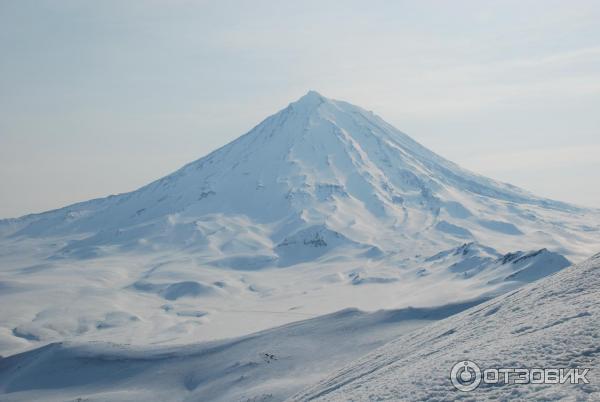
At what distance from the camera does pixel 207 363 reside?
141 feet

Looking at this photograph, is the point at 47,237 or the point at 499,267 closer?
the point at 499,267

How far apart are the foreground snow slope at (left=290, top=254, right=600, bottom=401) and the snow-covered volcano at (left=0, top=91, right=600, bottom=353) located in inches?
1132

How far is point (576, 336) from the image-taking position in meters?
13.1

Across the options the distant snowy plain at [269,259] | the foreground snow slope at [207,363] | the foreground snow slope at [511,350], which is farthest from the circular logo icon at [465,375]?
the foreground snow slope at [207,363]

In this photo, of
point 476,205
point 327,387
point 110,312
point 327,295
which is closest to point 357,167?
point 476,205

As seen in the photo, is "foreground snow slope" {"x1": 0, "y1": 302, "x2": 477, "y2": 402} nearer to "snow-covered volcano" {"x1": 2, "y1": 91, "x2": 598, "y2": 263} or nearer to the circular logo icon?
the circular logo icon

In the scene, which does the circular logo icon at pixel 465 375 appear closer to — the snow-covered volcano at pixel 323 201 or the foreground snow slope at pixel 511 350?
the foreground snow slope at pixel 511 350

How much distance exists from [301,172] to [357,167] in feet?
46.1

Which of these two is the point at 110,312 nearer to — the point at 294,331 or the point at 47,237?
Answer: the point at 294,331

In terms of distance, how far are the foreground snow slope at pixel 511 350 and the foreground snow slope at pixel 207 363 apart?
14.5m

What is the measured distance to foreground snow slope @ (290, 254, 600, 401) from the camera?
471 inches

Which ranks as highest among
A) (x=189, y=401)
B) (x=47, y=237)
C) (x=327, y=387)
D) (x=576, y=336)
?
(x=47, y=237)

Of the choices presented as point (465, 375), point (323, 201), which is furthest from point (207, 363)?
point (323, 201)

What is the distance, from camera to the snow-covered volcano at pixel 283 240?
74.7m
